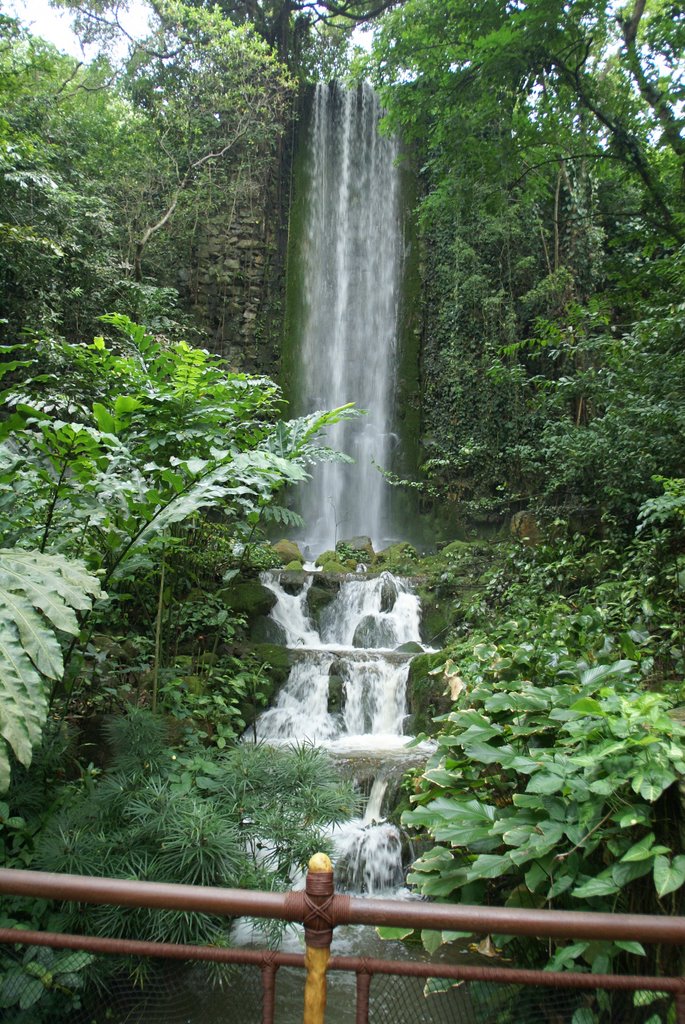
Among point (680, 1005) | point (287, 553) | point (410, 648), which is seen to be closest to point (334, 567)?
point (287, 553)

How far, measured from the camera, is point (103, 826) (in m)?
2.82

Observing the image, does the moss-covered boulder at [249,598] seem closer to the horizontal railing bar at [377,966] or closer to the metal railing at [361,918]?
the horizontal railing bar at [377,966]

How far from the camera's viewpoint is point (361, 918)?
1340 mm

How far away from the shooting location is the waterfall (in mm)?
14367

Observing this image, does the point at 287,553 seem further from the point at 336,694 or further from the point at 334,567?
the point at 336,694

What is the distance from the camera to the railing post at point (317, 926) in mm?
1325

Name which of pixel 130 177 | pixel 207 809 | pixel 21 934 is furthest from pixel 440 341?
pixel 21 934

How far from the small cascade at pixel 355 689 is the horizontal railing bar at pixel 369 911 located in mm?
2692

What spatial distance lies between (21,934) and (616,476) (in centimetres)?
651

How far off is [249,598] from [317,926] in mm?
6385

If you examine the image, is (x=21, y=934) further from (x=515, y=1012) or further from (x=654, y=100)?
(x=654, y=100)

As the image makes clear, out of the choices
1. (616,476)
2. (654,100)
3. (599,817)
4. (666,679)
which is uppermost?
(654,100)

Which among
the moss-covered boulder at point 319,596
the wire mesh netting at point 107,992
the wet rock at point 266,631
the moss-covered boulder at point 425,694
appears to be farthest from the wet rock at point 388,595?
the wire mesh netting at point 107,992

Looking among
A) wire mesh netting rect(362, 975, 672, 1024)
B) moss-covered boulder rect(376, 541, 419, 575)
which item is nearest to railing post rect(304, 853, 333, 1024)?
wire mesh netting rect(362, 975, 672, 1024)
